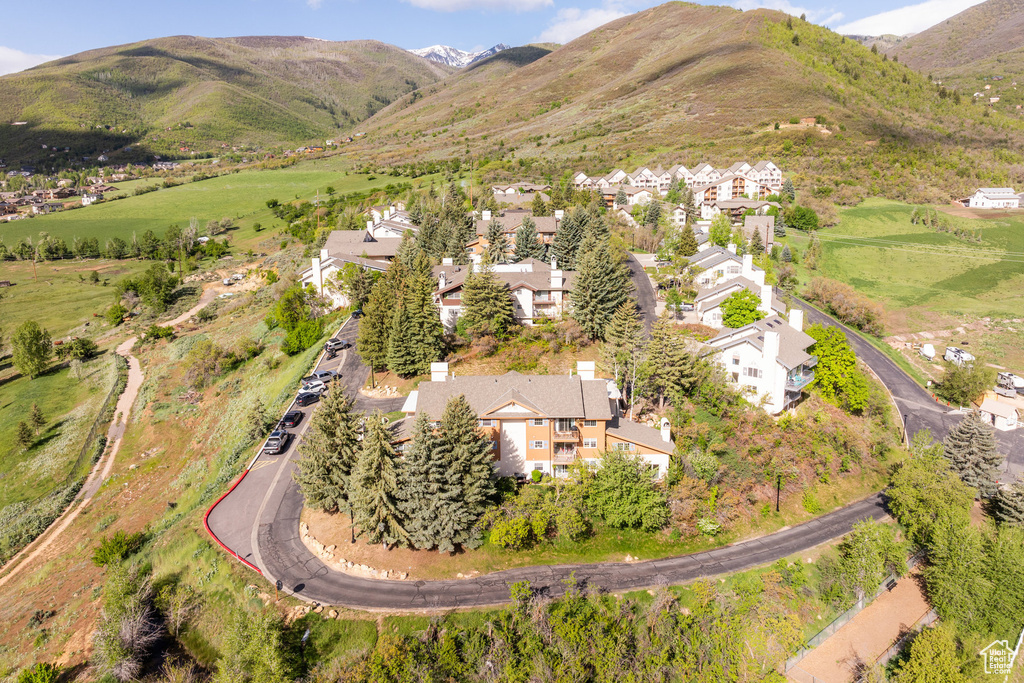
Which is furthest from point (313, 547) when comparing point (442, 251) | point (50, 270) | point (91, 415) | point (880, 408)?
point (50, 270)

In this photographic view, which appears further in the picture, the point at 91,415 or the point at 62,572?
the point at 91,415

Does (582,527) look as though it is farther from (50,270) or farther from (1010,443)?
(50,270)

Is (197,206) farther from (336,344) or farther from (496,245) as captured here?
(336,344)

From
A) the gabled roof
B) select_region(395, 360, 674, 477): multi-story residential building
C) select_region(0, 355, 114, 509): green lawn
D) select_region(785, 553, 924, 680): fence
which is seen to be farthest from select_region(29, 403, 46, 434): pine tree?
select_region(785, 553, 924, 680): fence

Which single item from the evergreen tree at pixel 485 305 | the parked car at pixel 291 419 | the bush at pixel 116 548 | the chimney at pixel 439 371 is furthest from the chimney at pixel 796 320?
the bush at pixel 116 548

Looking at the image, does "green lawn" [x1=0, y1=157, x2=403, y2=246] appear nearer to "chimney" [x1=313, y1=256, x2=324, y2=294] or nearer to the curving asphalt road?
"chimney" [x1=313, y1=256, x2=324, y2=294]

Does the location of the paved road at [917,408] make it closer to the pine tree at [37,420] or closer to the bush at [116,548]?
the bush at [116,548]
